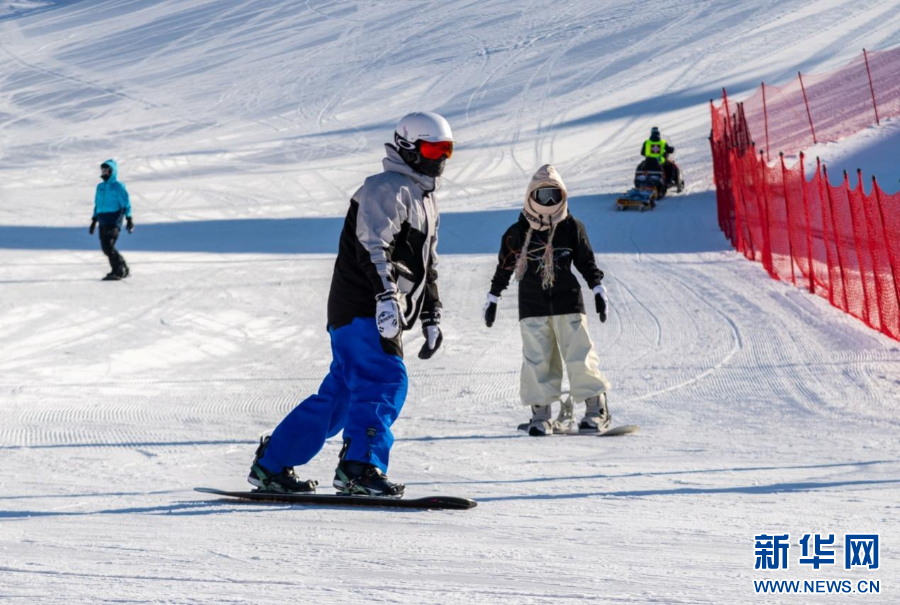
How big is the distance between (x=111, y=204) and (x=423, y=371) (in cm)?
643

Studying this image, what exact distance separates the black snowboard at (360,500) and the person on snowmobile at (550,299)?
2.46 m

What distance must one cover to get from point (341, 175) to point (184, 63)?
15.6m

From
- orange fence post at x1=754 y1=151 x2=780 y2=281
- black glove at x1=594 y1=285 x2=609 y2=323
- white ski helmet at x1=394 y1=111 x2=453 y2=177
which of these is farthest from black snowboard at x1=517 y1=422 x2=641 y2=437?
orange fence post at x1=754 y1=151 x2=780 y2=281

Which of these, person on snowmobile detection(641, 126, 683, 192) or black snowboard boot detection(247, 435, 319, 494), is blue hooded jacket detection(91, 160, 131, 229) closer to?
person on snowmobile detection(641, 126, 683, 192)

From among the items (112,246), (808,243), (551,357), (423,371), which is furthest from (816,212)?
(112,246)

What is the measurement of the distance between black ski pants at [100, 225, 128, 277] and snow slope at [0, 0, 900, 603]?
36cm

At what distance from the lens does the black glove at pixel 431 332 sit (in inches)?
212

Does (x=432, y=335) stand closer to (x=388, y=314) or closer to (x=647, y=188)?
(x=388, y=314)

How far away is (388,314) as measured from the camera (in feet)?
16.5

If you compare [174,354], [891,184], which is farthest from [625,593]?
[891,184]

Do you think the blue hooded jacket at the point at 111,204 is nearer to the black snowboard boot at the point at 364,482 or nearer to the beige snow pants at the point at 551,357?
the beige snow pants at the point at 551,357

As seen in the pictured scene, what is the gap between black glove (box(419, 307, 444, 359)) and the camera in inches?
212

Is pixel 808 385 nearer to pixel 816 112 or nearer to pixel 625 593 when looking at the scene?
pixel 625 593

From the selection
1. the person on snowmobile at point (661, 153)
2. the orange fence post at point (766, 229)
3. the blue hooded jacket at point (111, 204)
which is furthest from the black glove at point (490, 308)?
Result: the person on snowmobile at point (661, 153)
